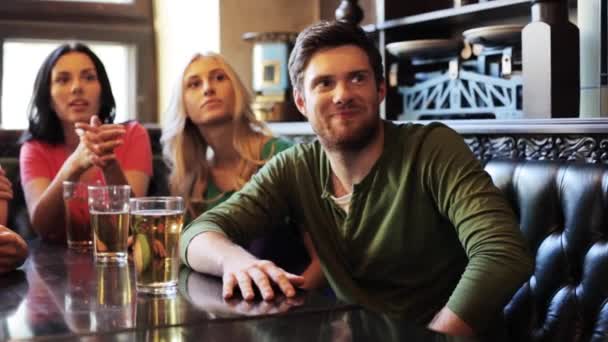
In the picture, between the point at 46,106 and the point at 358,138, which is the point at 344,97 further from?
the point at 46,106

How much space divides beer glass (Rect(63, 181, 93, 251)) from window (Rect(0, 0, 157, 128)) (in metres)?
1.70

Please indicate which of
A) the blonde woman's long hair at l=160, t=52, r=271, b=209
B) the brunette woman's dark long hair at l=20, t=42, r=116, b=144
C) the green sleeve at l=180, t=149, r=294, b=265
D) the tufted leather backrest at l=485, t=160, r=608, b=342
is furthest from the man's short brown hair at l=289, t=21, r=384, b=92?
the brunette woman's dark long hair at l=20, t=42, r=116, b=144

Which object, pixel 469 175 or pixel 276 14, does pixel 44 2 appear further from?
pixel 469 175

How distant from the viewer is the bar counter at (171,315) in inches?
39.0

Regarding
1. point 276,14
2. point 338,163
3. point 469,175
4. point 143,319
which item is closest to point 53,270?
point 143,319

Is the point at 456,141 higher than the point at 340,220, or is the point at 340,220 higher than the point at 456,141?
the point at 456,141

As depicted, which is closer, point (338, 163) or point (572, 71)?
point (338, 163)

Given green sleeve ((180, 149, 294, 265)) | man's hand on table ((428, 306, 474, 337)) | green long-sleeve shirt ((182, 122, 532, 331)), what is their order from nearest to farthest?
man's hand on table ((428, 306, 474, 337)) < green long-sleeve shirt ((182, 122, 532, 331)) < green sleeve ((180, 149, 294, 265))

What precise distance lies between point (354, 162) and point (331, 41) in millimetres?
257

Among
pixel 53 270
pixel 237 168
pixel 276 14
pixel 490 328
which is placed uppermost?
pixel 276 14

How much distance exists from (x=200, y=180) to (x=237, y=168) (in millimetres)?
108

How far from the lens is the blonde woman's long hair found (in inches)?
90.8

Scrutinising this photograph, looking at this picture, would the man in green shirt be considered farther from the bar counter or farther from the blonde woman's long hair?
the blonde woman's long hair

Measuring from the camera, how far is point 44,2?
11.3ft
